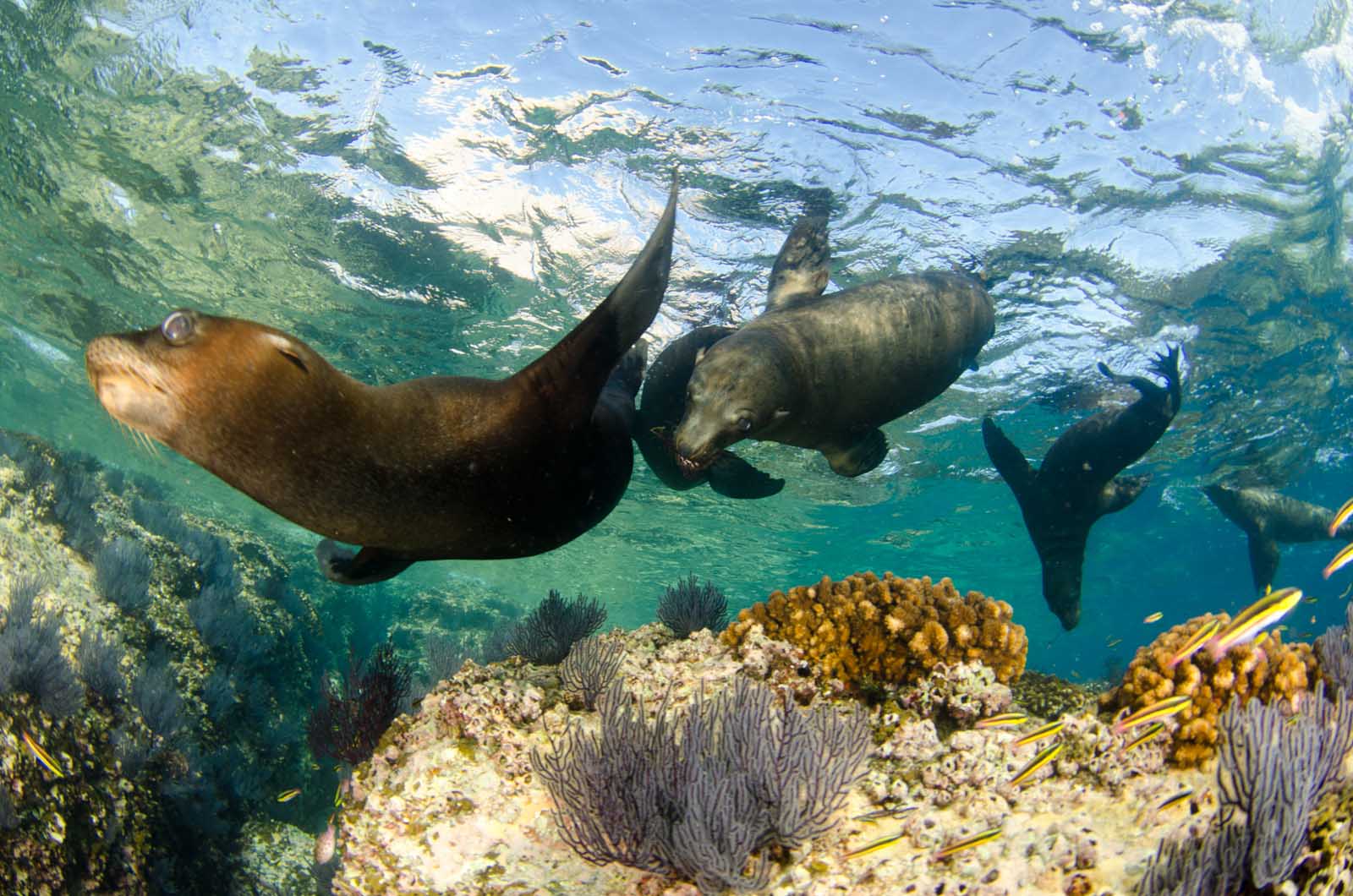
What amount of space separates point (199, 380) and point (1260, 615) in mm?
4166

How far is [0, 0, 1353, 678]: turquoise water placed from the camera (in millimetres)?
7188

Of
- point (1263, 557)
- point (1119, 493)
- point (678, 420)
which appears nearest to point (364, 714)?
point (678, 420)

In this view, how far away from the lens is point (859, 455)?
621 centimetres

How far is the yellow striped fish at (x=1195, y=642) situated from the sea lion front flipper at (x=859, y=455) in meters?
3.09

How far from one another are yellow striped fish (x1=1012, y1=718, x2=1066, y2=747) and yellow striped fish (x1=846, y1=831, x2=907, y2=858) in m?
0.78

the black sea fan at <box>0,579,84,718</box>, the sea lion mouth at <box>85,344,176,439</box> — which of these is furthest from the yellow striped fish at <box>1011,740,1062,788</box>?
the black sea fan at <box>0,579,84,718</box>

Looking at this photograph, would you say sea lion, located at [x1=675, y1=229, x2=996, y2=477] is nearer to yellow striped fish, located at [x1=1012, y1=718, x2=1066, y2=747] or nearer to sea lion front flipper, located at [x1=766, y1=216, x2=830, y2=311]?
sea lion front flipper, located at [x1=766, y1=216, x2=830, y2=311]

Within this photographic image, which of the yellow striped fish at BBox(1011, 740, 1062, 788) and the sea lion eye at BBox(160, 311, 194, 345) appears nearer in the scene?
the sea lion eye at BBox(160, 311, 194, 345)

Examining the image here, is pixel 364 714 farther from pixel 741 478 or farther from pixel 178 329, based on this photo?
pixel 178 329

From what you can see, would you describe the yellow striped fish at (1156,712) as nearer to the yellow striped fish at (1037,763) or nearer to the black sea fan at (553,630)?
the yellow striped fish at (1037,763)

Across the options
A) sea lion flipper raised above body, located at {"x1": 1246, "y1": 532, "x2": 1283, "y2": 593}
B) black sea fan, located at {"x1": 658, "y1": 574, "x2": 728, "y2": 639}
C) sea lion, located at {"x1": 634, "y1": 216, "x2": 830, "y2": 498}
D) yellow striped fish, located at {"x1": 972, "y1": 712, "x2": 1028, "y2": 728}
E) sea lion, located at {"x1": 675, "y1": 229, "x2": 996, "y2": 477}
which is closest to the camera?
yellow striped fish, located at {"x1": 972, "y1": 712, "x2": 1028, "y2": 728}

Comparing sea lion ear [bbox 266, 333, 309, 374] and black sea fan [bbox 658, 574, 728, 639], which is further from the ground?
sea lion ear [bbox 266, 333, 309, 374]

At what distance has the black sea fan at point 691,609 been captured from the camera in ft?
19.3

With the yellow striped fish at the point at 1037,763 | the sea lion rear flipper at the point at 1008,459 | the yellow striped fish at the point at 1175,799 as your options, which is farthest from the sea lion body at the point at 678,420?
the sea lion rear flipper at the point at 1008,459
